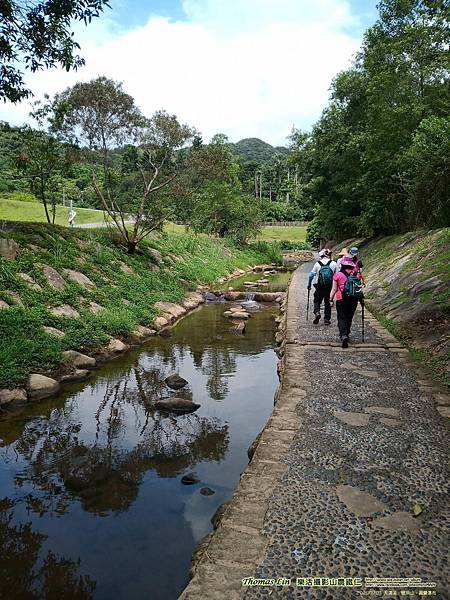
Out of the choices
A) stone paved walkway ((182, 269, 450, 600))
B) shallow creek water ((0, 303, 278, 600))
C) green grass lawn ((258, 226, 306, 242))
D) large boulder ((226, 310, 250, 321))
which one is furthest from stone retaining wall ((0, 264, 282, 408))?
green grass lawn ((258, 226, 306, 242))

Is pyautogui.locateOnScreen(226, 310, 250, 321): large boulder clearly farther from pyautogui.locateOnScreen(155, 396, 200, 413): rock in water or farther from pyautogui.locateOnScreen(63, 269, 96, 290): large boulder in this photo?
pyautogui.locateOnScreen(155, 396, 200, 413): rock in water

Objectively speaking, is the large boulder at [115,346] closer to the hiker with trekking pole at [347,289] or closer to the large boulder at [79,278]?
the large boulder at [79,278]

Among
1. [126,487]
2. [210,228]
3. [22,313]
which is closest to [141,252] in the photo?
[22,313]

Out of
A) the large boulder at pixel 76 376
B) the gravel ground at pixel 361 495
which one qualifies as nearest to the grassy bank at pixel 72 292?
the large boulder at pixel 76 376

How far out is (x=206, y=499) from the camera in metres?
4.94

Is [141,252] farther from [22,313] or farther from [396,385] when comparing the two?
[396,385]

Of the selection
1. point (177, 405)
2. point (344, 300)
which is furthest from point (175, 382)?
point (344, 300)

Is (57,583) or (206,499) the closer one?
(57,583)

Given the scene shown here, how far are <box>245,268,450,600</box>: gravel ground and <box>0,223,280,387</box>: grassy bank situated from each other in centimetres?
576

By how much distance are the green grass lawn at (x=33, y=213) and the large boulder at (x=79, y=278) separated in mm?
25822

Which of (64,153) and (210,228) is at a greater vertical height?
(64,153)

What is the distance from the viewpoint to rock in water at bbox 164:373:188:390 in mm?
8703

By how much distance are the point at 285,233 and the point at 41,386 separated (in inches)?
2643

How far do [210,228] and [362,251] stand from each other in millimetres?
16404
